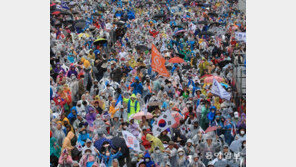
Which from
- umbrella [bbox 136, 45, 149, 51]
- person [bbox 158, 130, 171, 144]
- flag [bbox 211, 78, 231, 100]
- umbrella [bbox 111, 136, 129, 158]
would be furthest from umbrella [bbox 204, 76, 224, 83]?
umbrella [bbox 111, 136, 129, 158]

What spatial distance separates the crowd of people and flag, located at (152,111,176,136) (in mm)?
160

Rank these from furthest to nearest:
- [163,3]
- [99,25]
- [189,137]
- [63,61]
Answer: [163,3] < [99,25] < [63,61] < [189,137]

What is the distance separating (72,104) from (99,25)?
503 inches

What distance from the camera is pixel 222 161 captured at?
13539 mm

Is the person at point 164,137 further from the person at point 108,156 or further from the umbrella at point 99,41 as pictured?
the umbrella at point 99,41

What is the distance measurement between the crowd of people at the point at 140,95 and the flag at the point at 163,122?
16 centimetres

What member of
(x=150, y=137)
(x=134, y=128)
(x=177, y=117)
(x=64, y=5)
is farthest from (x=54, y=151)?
(x=64, y=5)

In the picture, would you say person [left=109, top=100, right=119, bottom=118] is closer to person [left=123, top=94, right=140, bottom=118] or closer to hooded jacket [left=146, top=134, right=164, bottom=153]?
person [left=123, top=94, right=140, bottom=118]

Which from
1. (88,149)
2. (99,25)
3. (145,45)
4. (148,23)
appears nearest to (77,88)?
(88,149)

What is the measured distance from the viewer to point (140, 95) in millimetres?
17656

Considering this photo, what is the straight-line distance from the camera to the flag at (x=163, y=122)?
556 inches

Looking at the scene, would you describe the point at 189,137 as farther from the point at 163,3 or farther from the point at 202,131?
the point at 163,3

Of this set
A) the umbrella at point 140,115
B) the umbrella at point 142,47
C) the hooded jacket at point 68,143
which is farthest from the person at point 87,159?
the umbrella at point 142,47

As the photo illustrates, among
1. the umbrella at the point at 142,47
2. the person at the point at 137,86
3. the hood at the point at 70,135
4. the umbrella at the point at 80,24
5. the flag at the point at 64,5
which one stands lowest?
the hood at the point at 70,135
